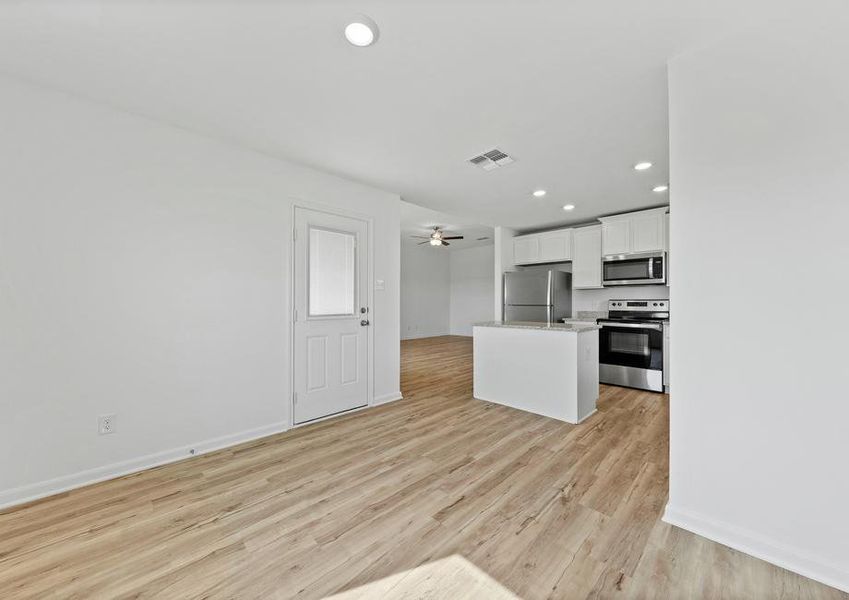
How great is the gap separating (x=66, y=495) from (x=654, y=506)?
3.54m

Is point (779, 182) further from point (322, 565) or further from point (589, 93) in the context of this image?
point (322, 565)

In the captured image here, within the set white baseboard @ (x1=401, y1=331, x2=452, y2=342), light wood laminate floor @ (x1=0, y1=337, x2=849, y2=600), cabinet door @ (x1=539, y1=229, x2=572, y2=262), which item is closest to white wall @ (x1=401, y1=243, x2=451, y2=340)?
white baseboard @ (x1=401, y1=331, x2=452, y2=342)

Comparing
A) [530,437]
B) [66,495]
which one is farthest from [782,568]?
[66,495]

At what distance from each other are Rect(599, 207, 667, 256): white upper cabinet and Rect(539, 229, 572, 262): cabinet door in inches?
23.6

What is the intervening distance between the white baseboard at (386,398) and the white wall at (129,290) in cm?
103

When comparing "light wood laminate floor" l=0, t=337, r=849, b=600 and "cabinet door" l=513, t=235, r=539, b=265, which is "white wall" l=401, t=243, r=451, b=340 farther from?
"light wood laminate floor" l=0, t=337, r=849, b=600

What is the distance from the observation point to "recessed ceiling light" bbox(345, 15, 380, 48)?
1.58 metres

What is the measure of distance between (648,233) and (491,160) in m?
2.82

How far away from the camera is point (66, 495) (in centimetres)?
208

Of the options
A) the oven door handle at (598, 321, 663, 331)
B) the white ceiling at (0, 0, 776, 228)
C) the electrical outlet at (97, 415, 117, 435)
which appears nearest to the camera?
the white ceiling at (0, 0, 776, 228)

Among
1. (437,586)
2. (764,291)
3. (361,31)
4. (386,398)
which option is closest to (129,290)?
(361,31)

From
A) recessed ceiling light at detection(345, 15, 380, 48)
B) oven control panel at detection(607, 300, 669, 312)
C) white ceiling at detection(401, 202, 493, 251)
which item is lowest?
oven control panel at detection(607, 300, 669, 312)

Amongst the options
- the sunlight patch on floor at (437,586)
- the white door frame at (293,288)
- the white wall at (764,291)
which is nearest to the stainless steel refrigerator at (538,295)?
the white door frame at (293,288)

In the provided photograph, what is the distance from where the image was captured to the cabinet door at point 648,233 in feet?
14.7
